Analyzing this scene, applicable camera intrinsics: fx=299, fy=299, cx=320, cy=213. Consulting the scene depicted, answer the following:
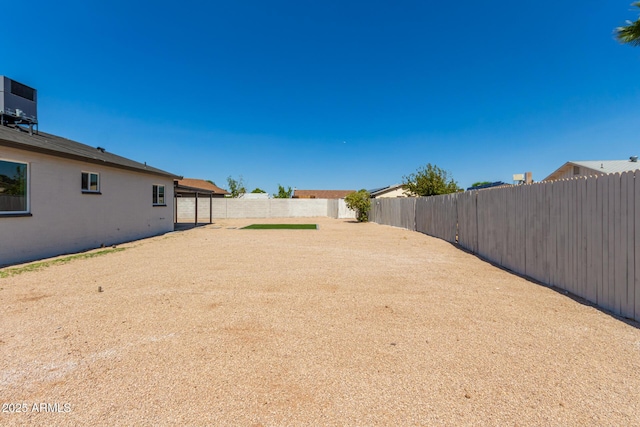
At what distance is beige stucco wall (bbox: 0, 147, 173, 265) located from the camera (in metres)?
7.49

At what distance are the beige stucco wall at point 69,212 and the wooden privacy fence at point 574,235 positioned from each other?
11.7m

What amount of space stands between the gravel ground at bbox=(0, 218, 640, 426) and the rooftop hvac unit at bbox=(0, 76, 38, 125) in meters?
8.19

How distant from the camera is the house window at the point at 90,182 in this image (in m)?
9.77

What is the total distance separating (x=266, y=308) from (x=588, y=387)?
3451 mm

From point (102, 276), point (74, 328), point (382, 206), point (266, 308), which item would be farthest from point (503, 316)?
point (382, 206)

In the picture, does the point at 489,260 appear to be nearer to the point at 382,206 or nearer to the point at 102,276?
the point at 102,276

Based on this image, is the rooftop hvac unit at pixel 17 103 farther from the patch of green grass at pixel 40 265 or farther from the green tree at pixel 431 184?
the green tree at pixel 431 184

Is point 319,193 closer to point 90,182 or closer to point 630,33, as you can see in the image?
point 90,182

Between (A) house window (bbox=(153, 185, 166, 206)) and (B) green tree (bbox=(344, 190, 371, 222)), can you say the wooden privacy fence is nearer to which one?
(A) house window (bbox=(153, 185, 166, 206))

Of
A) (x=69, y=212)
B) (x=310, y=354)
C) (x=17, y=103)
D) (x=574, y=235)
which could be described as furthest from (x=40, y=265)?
(x=574, y=235)

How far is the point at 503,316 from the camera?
3.93 meters

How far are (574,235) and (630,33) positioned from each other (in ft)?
25.8

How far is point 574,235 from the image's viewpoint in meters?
4.74

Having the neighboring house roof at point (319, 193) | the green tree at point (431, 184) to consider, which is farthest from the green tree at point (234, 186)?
the green tree at point (431, 184)
